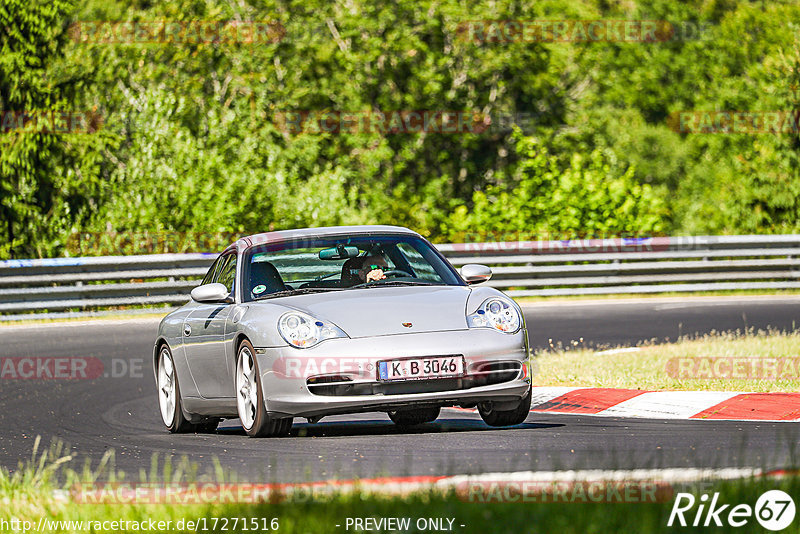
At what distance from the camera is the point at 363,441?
325 inches

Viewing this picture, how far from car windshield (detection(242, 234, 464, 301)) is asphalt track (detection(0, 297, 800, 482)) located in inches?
40.2

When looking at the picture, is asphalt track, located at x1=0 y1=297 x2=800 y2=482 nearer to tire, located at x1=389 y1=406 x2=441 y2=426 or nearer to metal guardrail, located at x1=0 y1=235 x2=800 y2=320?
tire, located at x1=389 y1=406 x2=441 y2=426

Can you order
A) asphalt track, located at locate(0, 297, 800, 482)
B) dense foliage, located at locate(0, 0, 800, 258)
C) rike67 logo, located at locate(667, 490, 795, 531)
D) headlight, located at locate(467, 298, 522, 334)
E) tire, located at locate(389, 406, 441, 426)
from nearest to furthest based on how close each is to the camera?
rike67 logo, located at locate(667, 490, 795, 531) → asphalt track, located at locate(0, 297, 800, 482) → headlight, located at locate(467, 298, 522, 334) → tire, located at locate(389, 406, 441, 426) → dense foliage, located at locate(0, 0, 800, 258)

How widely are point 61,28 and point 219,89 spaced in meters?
11.2

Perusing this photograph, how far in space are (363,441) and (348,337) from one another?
691 millimetres

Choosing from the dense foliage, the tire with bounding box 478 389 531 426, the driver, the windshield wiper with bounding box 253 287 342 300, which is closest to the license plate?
the tire with bounding box 478 389 531 426

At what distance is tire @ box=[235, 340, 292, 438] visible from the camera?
834 centimetres

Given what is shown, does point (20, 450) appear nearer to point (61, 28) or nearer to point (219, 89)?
point (61, 28)

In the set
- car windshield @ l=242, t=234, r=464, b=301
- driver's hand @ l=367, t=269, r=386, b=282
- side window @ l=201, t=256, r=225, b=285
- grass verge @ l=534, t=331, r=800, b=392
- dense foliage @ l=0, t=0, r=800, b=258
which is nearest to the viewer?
car windshield @ l=242, t=234, r=464, b=301

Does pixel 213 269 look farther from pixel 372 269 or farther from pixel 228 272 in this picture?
pixel 372 269

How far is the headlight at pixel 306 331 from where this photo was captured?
8102 millimetres

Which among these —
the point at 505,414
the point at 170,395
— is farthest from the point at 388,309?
the point at 170,395

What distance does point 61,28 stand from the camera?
2833 centimetres

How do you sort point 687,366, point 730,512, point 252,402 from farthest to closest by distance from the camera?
point 687,366
point 252,402
point 730,512
